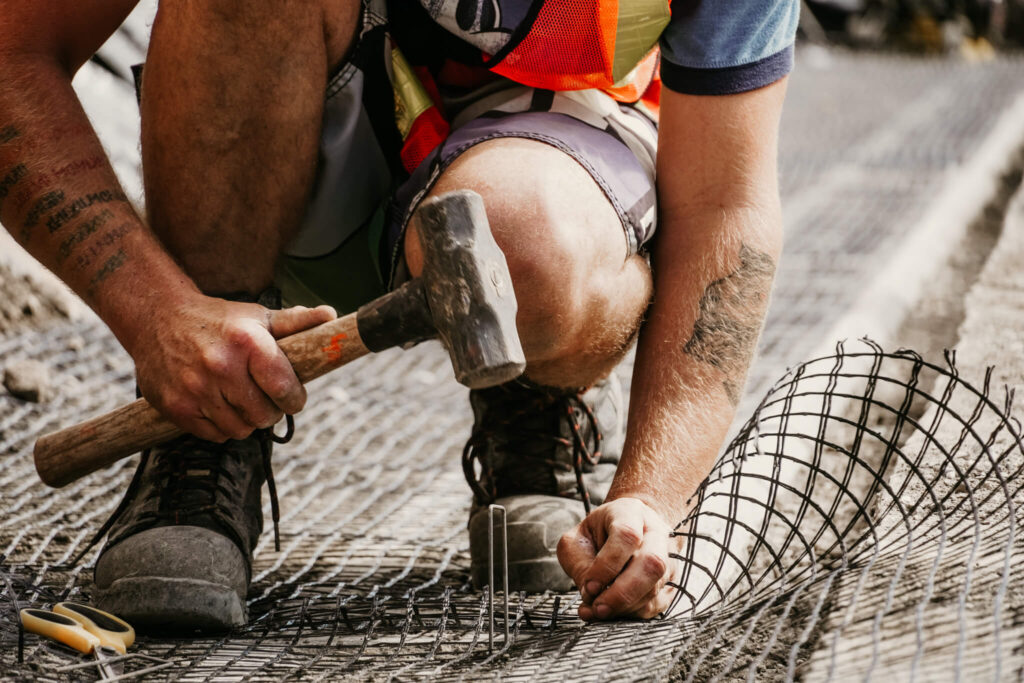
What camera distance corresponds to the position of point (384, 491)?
1926 millimetres

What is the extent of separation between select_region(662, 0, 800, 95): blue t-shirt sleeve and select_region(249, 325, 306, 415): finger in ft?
2.05

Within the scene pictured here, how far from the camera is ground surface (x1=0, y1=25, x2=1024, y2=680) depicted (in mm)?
1035

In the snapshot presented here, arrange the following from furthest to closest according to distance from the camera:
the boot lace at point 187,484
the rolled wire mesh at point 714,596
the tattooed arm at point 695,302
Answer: the boot lace at point 187,484, the tattooed arm at point 695,302, the rolled wire mesh at point 714,596

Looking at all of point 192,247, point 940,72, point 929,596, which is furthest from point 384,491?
→ point 940,72

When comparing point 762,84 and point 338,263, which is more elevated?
point 762,84

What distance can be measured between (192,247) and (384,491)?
0.72 metres

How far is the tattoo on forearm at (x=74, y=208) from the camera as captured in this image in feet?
4.00

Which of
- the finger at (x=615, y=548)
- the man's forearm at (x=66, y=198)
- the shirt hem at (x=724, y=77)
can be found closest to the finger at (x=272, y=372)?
the man's forearm at (x=66, y=198)

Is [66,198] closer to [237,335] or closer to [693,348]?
[237,335]

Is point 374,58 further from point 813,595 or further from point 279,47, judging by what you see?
point 813,595

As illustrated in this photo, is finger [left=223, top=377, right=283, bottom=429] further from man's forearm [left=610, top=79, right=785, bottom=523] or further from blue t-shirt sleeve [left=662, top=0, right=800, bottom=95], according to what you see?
blue t-shirt sleeve [left=662, top=0, right=800, bottom=95]

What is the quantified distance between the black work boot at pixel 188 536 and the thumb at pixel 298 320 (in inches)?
6.5

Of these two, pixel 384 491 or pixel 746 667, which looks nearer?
pixel 746 667

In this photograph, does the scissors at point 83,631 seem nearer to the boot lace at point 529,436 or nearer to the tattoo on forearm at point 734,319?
the boot lace at point 529,436
